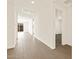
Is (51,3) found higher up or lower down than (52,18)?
higher up

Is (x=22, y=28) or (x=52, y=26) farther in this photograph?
(x=22, y=28)

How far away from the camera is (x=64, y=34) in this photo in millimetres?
6266

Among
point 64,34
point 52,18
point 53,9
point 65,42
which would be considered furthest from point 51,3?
point 65,42

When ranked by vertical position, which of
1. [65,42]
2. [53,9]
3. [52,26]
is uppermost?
[53,9]

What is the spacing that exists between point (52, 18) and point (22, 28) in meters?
18.8
